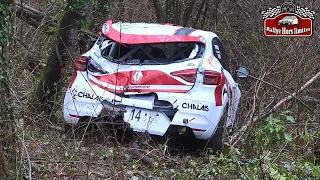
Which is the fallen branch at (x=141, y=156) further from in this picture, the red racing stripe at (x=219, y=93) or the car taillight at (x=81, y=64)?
the car taillight at (x=81, y=64)

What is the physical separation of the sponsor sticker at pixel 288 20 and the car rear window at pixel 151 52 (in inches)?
260

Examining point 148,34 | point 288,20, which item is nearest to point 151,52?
point 148,34

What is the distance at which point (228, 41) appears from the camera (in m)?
15.1

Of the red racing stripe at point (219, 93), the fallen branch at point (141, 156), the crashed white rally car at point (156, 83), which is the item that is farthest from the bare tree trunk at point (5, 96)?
the red racing stripe at point (219, 93)

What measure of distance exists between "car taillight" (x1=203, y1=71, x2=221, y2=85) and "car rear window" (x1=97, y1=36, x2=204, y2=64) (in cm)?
30

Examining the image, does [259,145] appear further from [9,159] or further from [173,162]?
[9,159]

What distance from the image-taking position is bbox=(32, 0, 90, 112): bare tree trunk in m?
9.04

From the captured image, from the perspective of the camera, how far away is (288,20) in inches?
569

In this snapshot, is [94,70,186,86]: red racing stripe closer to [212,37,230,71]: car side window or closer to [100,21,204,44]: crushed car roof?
[100,21,204,44]: crushed car roof

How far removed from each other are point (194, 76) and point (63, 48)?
289 cm

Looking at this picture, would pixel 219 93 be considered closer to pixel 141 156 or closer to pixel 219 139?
pixel 219 139

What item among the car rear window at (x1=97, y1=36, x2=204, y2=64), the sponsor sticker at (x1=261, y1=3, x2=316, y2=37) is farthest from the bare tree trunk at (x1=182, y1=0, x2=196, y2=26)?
the car rear window at (x1=97, y1=36, x2=204, y2=64)

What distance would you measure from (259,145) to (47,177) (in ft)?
8.13

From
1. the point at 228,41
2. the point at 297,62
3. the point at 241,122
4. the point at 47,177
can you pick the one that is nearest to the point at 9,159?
the point at 47,177
